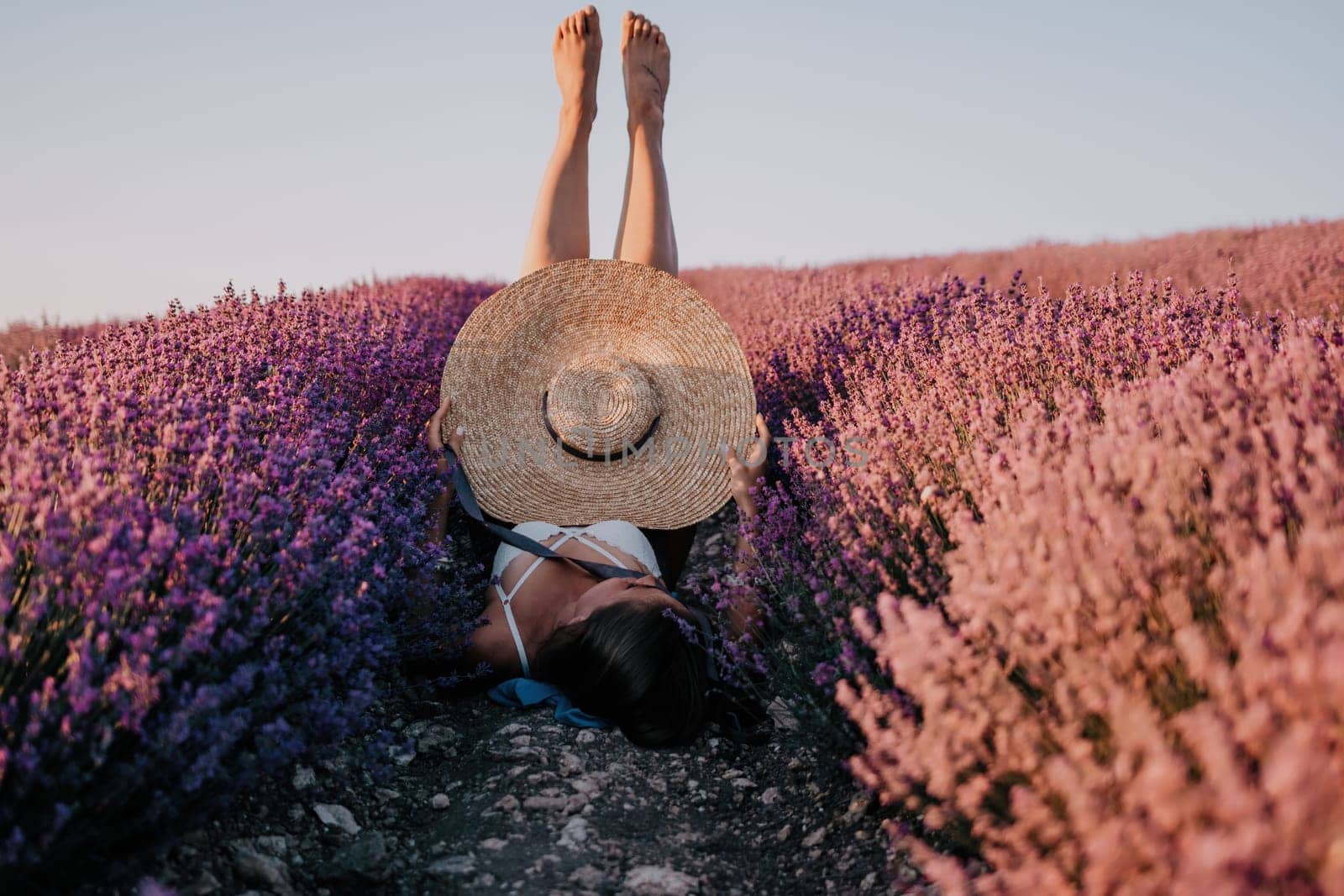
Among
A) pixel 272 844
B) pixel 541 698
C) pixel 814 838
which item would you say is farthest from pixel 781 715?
pixel 272 844

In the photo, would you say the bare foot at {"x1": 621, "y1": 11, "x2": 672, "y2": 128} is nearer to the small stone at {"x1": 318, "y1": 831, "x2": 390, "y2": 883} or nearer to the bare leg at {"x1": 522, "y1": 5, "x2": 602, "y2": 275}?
the bare leg at {"x1": 522, "y1": 5, "x2": 602, "y2": 275}

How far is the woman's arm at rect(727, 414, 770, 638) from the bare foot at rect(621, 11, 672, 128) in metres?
1.88

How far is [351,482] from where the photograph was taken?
227cm

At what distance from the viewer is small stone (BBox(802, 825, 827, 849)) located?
2.29 metres

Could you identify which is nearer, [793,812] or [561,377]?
[793,812]

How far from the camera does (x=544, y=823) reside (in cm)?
234

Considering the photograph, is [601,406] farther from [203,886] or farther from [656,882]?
[203,886]

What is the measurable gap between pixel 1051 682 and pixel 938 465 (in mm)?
1108

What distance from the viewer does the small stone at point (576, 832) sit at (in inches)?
88.2

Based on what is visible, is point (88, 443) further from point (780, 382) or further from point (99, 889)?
point (780, 382)

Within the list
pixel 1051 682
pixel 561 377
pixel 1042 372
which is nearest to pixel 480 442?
pixel 561 377

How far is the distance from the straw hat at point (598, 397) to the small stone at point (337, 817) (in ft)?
5.37

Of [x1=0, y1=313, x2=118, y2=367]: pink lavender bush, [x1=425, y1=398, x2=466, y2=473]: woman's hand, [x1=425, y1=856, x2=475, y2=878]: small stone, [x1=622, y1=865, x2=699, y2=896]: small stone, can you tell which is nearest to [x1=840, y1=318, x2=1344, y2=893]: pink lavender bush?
[x1=622, y1=865, x2=699, y2=896]: small stone

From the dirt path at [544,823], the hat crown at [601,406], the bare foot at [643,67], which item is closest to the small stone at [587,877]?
the dirt path at [544,823]
